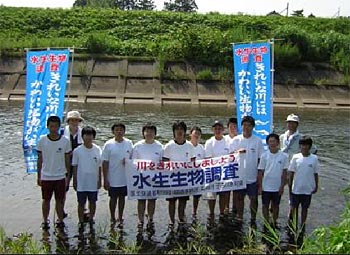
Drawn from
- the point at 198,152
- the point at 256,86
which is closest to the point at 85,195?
the point at 198,152

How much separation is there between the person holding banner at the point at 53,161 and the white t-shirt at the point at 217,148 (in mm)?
2199

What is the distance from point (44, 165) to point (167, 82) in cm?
1970

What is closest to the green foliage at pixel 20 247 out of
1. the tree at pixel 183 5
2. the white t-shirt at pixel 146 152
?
the white t-shirt at pixel 146 152

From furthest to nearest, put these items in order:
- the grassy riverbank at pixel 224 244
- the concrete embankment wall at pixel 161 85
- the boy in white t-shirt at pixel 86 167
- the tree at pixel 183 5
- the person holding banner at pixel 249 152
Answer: the tree at pixel 183 5 < the concrete embankment wall at pixel 161 85 < the person holding banner at pixel 249 152 < the boy in white t-shirt at pixel 86 167 < the grassy riverbank at pixel 224 244

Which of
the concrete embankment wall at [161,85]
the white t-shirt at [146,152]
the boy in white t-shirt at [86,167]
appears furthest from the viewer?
the concrete embankment wall at [161,85]

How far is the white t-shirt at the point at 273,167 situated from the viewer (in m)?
7.46

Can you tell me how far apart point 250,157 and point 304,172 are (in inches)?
34.7

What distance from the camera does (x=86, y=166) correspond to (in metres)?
7.36

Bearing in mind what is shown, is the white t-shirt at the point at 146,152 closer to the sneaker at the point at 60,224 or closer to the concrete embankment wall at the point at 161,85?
the sneaker at the point at 60,224

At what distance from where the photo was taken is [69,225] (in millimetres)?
7863

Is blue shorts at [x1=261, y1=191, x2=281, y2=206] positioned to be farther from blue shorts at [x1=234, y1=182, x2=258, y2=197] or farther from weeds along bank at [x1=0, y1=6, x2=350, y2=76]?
weeds along bank at [x1=0, y1=6, x2=350, y2=76]

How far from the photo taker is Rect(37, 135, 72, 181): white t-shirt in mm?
7211

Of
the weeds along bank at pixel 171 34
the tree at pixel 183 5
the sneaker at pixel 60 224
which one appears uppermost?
the tree at pixel 183 5

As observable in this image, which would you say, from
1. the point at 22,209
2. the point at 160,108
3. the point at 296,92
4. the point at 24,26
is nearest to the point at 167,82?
the point at 160,108
